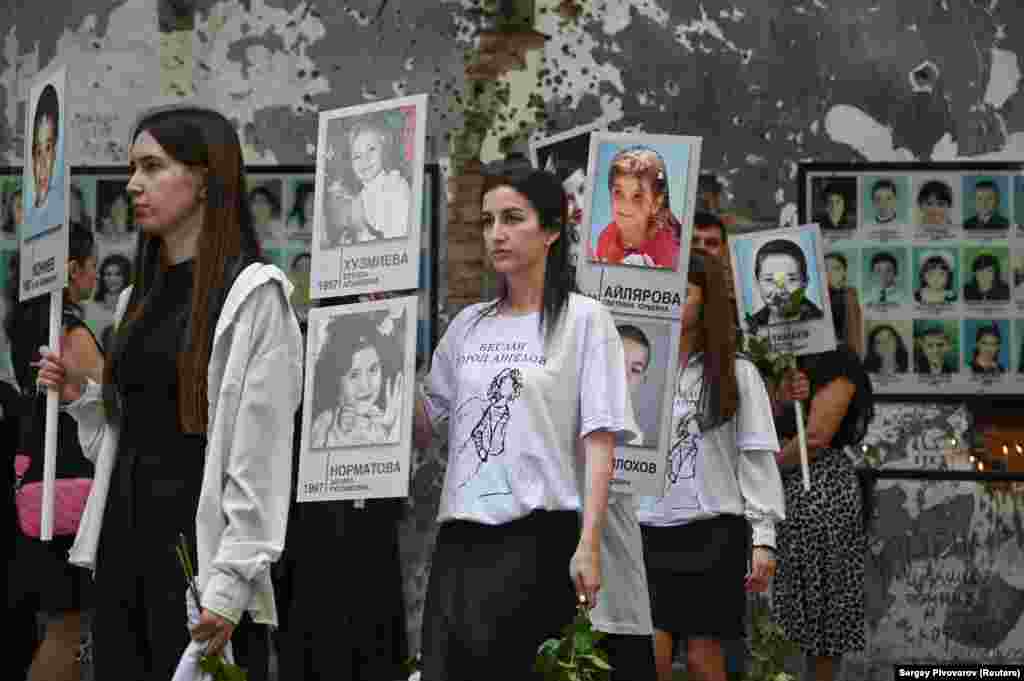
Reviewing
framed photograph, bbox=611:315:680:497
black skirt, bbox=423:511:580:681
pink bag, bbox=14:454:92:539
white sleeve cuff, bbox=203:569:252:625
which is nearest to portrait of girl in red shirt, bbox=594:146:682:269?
framed photograph, bbox=611:315:680:497

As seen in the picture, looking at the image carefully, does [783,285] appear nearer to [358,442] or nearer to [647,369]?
[647,369]

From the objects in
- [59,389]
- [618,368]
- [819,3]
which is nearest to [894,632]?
[819,3]

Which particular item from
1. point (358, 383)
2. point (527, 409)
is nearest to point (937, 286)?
point (358, 383)

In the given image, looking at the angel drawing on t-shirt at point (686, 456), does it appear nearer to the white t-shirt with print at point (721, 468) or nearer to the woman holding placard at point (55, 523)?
the white t-shirt with print at point (721, 468)

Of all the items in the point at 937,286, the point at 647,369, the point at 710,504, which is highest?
the point at 937,286

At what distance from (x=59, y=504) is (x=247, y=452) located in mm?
3545

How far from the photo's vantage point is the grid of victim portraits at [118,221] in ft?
35.6

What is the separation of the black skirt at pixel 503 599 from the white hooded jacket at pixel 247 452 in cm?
102

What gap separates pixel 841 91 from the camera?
1079cm

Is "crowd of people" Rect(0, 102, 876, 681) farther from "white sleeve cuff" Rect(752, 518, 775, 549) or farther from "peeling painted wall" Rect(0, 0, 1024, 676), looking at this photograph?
"peeling painted wall" Rect(0, 0, 1024, 676)

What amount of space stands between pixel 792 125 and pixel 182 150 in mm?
6774

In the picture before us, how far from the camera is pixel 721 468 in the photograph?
23.6 ft

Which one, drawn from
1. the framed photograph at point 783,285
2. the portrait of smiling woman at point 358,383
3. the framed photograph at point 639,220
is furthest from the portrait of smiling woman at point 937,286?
the portrait of smiling woman at point 358,383

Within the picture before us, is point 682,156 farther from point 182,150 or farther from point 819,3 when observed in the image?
point 819,3
